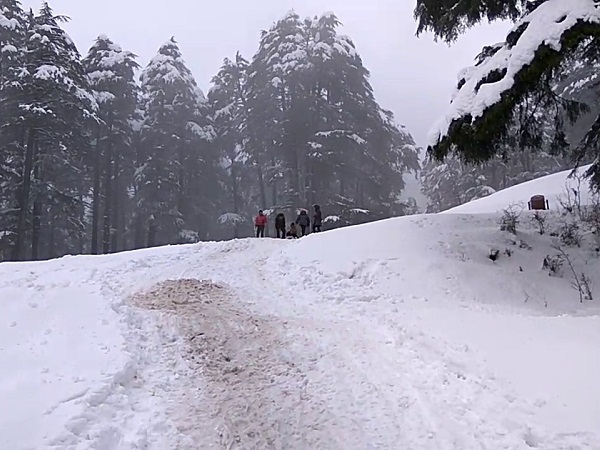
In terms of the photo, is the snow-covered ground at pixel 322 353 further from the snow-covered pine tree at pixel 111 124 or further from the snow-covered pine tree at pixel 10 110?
the snow-covered pine tree at pixel 111 124

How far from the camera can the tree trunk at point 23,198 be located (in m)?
18.4

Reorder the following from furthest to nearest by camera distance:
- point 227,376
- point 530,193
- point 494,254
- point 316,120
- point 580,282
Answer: point 316,120 → point 530,193 → point 494,254 → point 580,282 → point 227,376

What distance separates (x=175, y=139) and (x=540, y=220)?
2360 cm

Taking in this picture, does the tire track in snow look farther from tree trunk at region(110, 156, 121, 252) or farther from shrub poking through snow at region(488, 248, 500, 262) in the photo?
tree trunk at region(110, 156, 121, 252)

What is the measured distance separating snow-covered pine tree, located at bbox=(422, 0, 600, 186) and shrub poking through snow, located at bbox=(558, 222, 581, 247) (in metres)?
1.03

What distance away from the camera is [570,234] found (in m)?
9.26

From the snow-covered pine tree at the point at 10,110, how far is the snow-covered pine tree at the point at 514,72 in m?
17.5

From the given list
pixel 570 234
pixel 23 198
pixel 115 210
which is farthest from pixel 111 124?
pixel 570 234

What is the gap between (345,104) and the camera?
2734 centimetres

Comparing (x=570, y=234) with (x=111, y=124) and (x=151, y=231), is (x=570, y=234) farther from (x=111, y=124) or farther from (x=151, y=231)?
(x=111, y=124)

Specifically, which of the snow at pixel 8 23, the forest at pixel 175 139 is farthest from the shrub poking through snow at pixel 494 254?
the snow at pixel 8 23

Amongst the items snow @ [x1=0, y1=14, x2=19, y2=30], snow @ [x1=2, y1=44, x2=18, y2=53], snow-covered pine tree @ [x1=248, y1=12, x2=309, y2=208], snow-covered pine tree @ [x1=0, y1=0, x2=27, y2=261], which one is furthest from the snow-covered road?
snow-covered pine tree @ [x1=248, y1=12, x2=309, y2=208]

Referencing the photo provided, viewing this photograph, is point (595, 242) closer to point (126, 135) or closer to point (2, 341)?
point (2, 341)

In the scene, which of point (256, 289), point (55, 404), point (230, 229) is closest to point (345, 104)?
point (230, 229)
